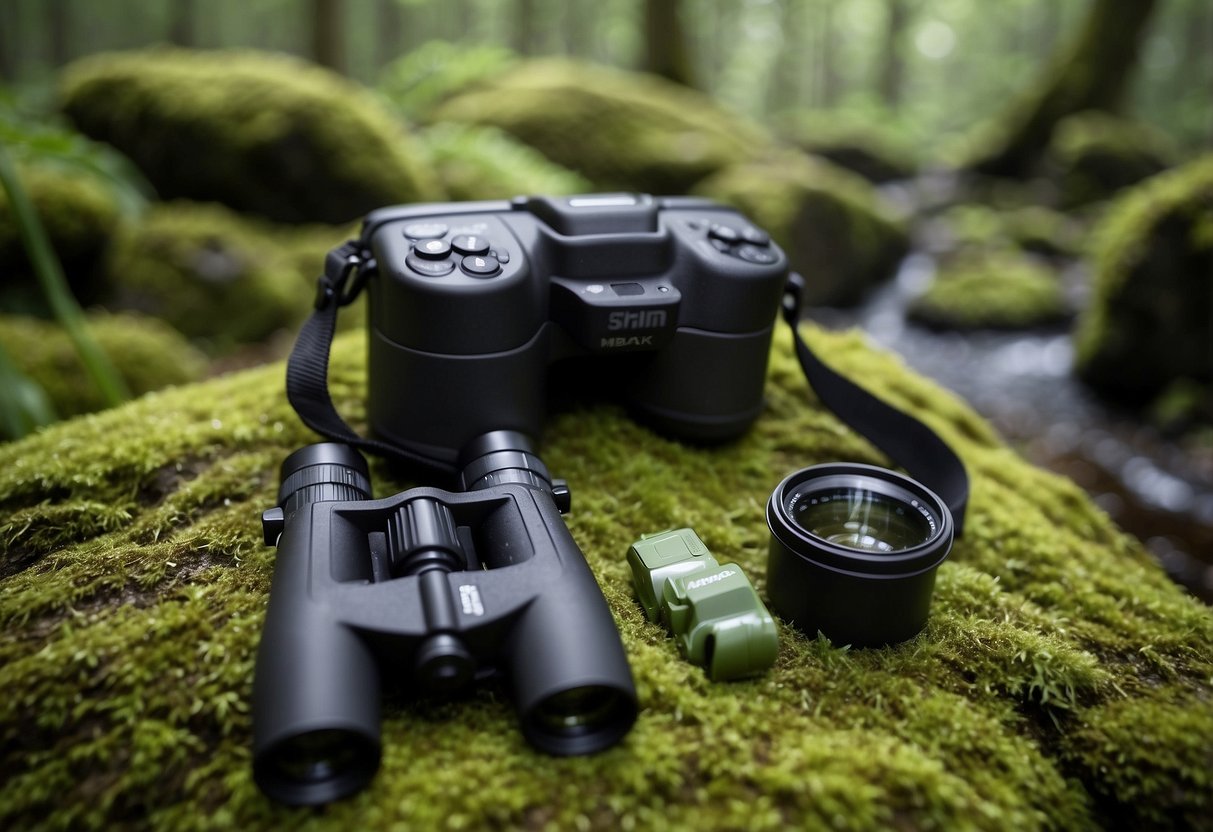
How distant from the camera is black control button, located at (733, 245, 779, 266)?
213 centimetres

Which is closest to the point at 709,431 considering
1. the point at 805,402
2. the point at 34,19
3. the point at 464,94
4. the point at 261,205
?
the point at 805,402

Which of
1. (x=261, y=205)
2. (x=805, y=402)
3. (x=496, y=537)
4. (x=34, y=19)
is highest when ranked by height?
(x=496, y=537)

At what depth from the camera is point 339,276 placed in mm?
2051

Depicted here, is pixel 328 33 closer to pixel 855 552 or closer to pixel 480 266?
pixel 480 266

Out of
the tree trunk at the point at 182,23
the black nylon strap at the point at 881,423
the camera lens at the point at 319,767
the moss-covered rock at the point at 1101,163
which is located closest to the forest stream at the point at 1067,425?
the black nylon strap at the point at 881,423

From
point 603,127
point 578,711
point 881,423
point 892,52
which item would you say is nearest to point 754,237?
point 881,423

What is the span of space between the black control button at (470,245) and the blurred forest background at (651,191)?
172 cm

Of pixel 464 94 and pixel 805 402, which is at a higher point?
pixel 805 402

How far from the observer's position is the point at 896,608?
1.62 m

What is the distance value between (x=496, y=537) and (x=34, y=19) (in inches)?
1246

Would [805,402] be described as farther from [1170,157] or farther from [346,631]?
[1170,157]

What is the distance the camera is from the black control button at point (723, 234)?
7.09 ft

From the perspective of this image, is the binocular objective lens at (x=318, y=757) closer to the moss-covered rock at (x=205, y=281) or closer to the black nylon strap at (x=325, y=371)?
the black nylon strap at (x=325, y=371)

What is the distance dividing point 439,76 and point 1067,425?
6.09 metres
